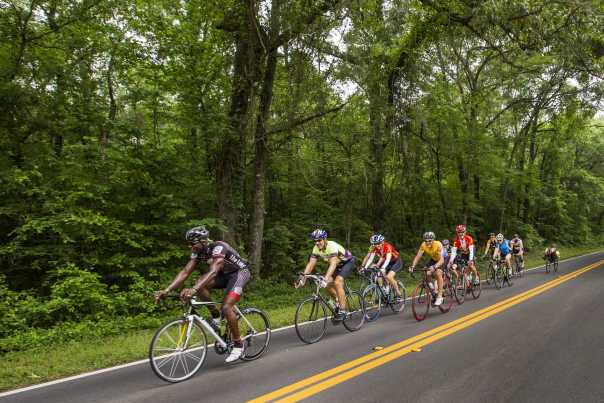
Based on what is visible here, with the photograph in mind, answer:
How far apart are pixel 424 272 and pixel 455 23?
7.97m

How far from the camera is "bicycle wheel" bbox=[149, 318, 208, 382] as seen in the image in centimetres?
507

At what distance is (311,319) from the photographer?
7.28m

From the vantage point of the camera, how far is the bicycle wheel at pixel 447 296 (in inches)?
386

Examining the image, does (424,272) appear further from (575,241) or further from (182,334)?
(575,241)

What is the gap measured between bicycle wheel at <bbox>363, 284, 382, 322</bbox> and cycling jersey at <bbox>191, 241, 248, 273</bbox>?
3.82m

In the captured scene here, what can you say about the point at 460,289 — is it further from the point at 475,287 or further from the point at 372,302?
the point at 372,302

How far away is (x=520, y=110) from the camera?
2602 cm

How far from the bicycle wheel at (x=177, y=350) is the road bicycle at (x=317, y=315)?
1.90 metres

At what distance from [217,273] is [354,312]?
11.8 feet

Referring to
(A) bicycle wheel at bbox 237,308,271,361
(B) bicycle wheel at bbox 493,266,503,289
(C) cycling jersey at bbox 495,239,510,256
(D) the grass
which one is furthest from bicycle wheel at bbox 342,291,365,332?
(C) cycling jersey at bbox 495,239,510,256

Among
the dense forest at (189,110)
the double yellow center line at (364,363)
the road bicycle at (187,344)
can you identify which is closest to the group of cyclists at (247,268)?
the road bicycle at (187,344)

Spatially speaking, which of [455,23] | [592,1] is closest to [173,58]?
[455,23]

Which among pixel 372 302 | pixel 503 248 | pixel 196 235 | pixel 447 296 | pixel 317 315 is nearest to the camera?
pixel 196 235

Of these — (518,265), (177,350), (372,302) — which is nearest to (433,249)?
(372,302)
